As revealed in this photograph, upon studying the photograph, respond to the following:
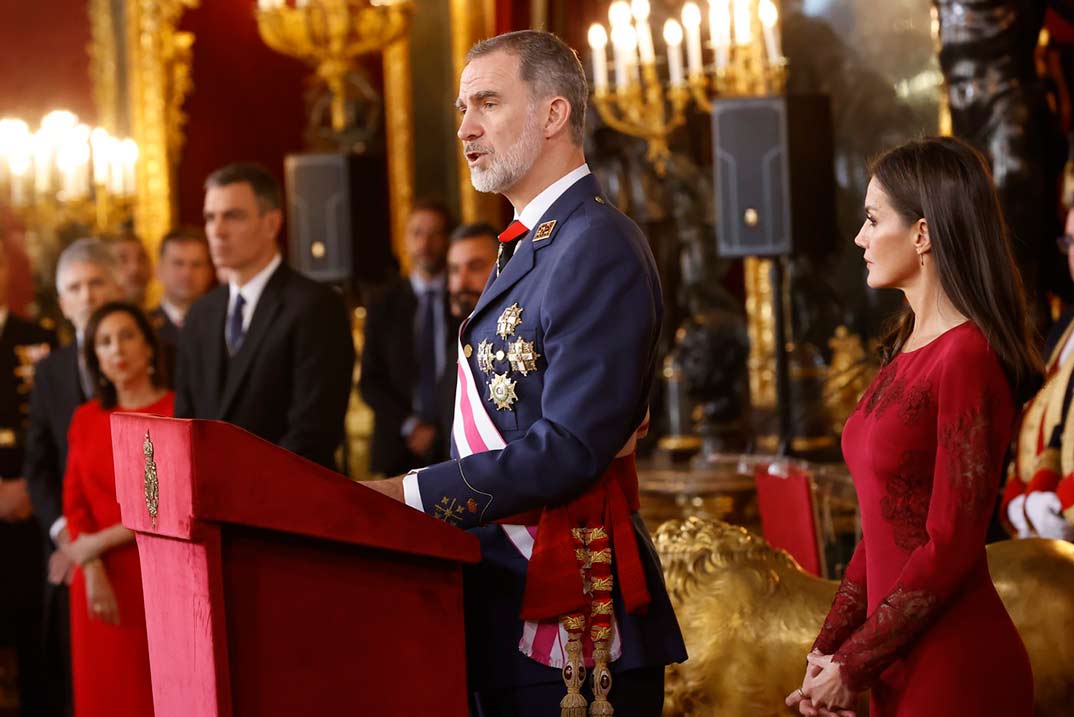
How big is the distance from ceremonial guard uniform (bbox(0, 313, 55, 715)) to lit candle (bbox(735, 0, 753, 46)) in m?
2.65

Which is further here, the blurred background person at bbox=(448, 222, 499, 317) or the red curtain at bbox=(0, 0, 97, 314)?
the red curtain at bbox=(0, 0, 97, 314)

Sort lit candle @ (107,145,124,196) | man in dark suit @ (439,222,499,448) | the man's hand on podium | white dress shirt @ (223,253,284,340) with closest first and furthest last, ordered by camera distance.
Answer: the man's hand on podium, white dress shirt @ (223,253,284,340), man in dark suit @ (439,222,499,448), lit candle @ (107,145,124,196)

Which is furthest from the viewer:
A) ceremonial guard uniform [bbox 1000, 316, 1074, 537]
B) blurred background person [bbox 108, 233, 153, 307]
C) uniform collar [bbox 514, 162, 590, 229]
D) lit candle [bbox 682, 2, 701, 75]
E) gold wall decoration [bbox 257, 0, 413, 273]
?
gold wall decoration [bbox 257, 0, 413, 273]

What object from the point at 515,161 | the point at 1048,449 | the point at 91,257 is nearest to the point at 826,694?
the point at 515,161

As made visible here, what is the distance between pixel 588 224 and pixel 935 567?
621 millimetres

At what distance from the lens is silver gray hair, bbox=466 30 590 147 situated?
82.7 inches

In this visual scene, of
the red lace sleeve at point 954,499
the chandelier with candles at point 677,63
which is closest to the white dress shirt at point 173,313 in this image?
the chandelier with candles at point 677,63

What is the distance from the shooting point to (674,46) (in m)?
5.48

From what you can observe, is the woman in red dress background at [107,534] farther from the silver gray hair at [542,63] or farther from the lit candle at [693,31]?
the lit candle at [693,31]

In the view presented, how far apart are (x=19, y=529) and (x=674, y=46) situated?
282 cm

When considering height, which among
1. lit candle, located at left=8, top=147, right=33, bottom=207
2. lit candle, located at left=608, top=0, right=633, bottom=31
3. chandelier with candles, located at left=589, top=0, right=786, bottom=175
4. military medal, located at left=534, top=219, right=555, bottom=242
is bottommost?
military medal, located at left=534, top=219, right=555, bottom=242

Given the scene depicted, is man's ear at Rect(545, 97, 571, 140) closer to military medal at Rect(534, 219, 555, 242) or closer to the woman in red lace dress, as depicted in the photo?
military medal at Rect(534, 219, 555, 242)

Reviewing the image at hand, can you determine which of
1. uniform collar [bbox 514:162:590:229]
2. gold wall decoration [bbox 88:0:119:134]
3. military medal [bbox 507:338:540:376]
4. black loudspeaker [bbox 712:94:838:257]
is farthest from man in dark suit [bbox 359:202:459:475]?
military medal [bbox 507:338:540:376]

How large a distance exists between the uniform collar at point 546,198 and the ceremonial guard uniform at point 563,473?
37 mm
